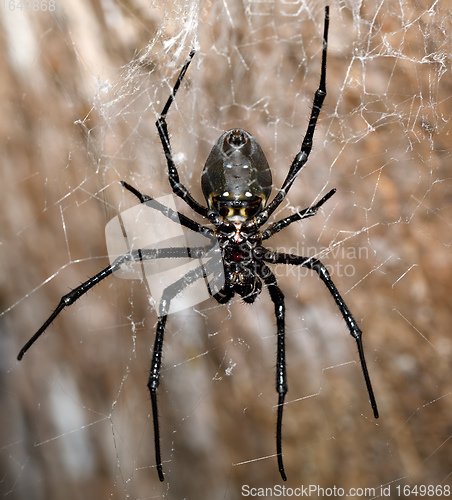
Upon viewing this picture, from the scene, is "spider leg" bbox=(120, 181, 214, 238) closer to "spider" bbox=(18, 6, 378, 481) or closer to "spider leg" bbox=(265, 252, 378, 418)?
"spider" bbox=(18, 6, 378, 481)

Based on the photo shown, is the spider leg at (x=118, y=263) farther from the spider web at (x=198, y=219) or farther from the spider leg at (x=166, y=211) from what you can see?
the spider web at (x=198, y=219)

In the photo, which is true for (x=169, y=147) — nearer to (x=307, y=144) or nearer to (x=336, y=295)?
(x=307, y=144)

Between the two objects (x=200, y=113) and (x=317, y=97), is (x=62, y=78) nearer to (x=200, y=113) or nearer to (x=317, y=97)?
(x=200, y=113)

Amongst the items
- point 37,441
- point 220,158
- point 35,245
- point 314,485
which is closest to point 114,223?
point 35,245

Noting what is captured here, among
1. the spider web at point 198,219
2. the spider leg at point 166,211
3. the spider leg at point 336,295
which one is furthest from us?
the spider web at point 198,219

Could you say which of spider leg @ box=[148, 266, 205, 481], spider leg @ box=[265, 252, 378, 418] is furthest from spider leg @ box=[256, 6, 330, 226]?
spider leg @ box=[148, 266, 205, 481]

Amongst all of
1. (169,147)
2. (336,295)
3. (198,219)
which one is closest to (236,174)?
(169,147)

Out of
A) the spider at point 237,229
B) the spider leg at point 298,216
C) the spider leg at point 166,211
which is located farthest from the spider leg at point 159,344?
the spider leg at point 298,216
